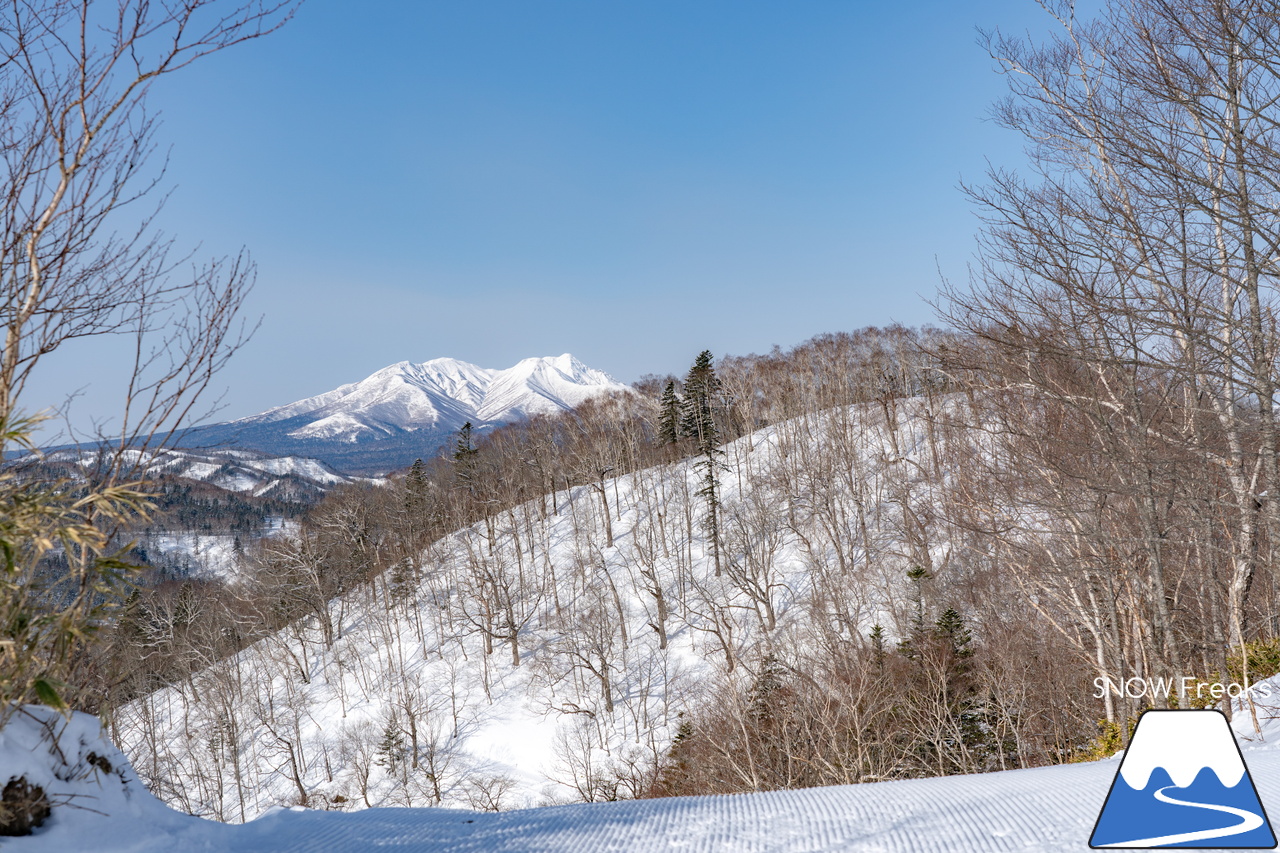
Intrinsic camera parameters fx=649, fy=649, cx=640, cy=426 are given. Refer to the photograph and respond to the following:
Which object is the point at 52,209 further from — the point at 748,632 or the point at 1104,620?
the point at 748,632

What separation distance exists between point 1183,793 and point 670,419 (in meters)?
39.0

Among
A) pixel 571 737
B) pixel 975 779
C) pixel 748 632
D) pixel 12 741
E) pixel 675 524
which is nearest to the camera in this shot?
pixel 12 741

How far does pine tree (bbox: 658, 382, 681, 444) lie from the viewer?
4125 cm

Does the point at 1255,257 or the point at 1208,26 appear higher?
the point at 1208,26

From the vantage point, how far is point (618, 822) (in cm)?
261

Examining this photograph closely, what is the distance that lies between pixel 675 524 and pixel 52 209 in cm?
3270

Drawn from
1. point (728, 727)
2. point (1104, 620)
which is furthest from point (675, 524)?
point (1104, 620)

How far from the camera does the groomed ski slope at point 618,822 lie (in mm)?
2109

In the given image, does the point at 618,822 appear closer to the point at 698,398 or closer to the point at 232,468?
the point at 698,398

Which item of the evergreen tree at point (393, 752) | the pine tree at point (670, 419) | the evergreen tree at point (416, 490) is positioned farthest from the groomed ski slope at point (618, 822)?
the pine tree at point (670, 419)

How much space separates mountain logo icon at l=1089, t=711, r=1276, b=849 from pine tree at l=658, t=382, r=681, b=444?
38.2 meters

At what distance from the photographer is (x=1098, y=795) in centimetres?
256

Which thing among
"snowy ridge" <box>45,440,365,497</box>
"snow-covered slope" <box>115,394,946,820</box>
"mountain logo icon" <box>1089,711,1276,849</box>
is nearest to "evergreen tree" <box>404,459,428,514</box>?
"snow-covered slope" <box>115,394,946,820</box>

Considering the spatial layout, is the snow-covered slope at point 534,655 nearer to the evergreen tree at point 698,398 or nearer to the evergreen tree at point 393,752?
the evergreen tree at point 393,752
